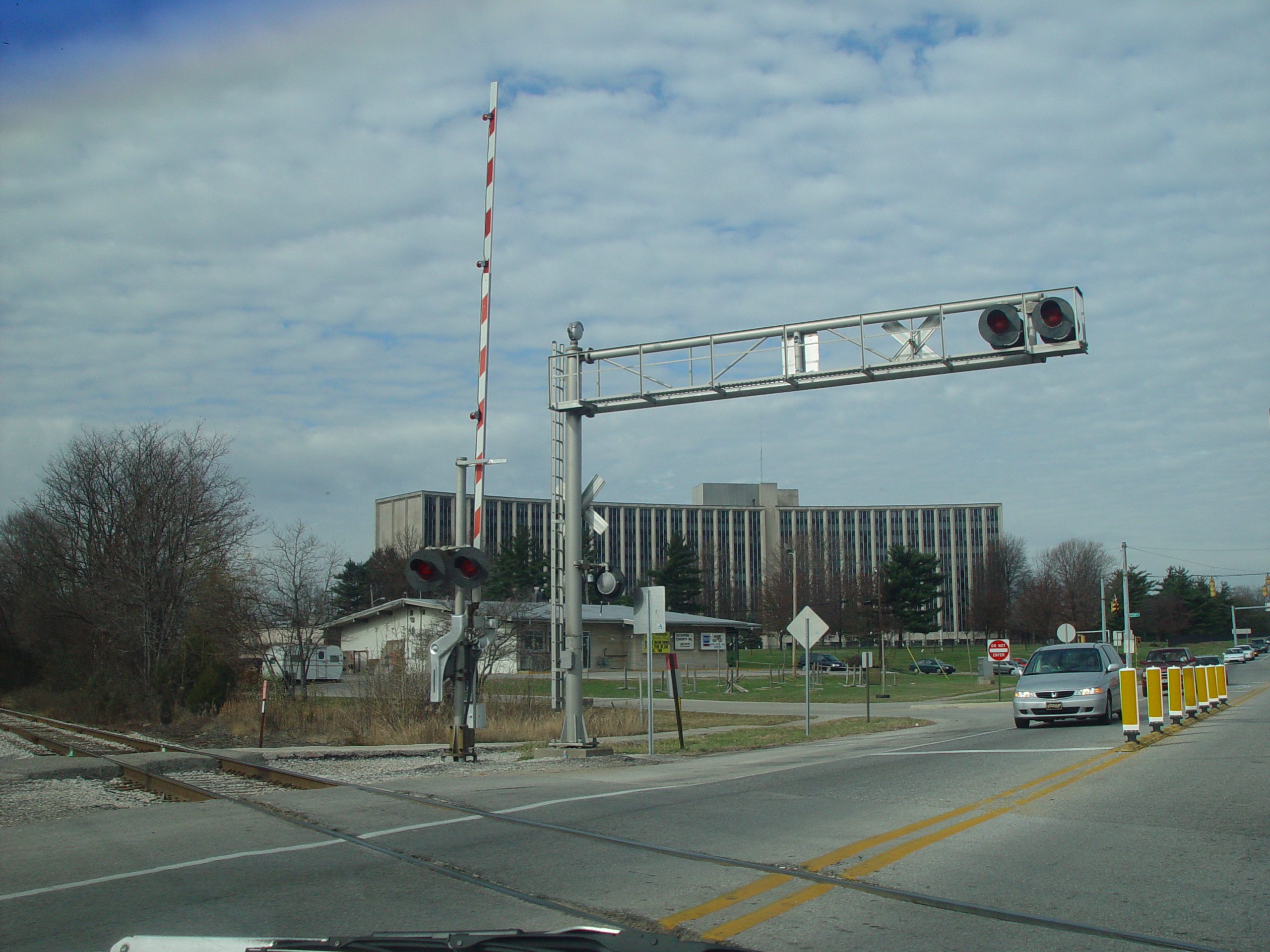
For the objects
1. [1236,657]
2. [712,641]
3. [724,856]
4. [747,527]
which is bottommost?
[1236,657]

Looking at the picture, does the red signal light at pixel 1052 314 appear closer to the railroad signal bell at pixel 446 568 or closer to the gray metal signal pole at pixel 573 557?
the gray metal signal pole at pixel 573 557

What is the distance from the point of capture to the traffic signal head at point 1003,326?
1541 cm

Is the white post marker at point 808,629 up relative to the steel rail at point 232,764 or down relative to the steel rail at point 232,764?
up

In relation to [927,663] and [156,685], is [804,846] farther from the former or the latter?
[927,663]

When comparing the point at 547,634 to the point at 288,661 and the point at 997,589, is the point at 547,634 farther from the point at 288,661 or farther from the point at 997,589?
the point at 997,589

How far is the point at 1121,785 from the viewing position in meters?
11.1

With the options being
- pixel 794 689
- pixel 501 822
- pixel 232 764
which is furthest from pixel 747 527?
pixel 501 822

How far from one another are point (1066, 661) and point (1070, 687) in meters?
1.22

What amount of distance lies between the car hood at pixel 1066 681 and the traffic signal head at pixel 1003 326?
8.49 metres

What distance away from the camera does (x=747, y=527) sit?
14312 cm

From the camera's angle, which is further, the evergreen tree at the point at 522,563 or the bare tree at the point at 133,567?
the evergreen tree at the point at 522,563

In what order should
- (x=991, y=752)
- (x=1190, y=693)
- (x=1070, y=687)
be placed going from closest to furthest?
(x=991, y=752) < (x=1070, y=687) < (x=1190, y=693)

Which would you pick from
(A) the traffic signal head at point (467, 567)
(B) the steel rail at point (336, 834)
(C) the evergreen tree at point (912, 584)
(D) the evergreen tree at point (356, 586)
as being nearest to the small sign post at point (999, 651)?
(A) the traffic signal head at point (467, 567)

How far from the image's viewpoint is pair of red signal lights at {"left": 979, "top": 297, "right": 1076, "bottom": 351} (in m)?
15.0
